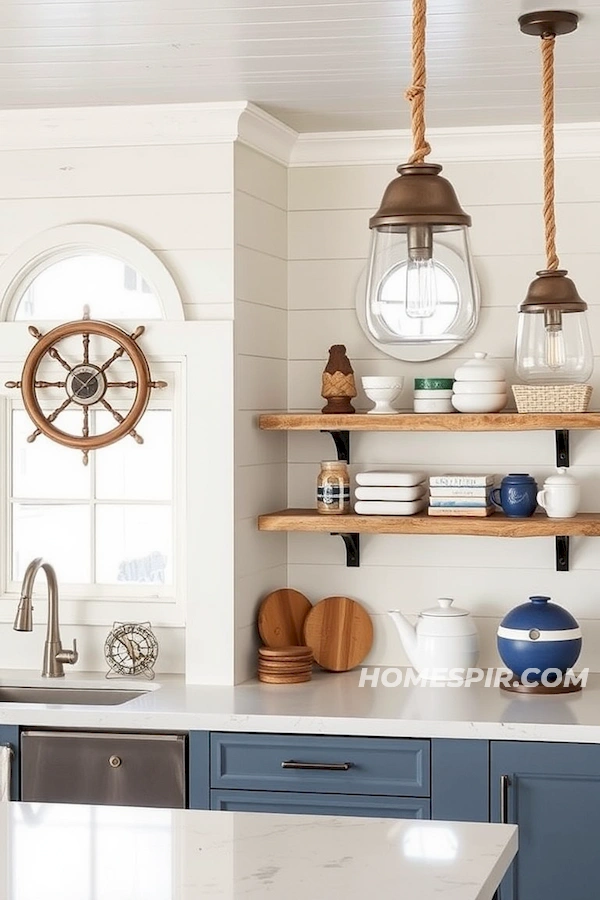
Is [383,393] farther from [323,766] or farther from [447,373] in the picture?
[323,766]

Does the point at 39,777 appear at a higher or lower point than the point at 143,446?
lower

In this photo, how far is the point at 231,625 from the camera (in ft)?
11.8

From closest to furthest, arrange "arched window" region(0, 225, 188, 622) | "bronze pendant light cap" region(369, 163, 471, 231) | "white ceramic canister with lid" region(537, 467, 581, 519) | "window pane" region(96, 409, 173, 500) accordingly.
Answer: "bronze pendant light cap" region(369, 163, 471, 231)
"white ceramic canister with lid" region(537, 467, 581, 519)
"arched window" region(0, 225, 188, 622)
"window pane" region(96, 409, 173, 500)

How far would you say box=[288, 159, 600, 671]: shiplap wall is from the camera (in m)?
3.84

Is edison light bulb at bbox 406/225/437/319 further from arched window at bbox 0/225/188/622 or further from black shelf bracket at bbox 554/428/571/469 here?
black shelf bracket at bbox 554/428/571/469

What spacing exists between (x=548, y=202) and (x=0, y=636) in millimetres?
2355

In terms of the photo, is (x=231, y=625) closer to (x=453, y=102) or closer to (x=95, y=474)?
(x=95, y=474)

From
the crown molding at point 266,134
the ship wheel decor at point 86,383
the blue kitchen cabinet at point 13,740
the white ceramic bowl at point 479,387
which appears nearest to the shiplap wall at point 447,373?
the crown molding at point 266,134

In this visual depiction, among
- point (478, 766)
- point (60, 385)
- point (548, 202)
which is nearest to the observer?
point (548, 202)

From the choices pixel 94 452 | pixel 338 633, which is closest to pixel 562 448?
pixel 338 633

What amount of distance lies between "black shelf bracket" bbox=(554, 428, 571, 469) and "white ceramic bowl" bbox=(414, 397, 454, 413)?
0.36m

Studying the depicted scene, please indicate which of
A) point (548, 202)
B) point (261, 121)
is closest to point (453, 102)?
point (261, 121)

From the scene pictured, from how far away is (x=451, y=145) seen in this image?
3.87 m

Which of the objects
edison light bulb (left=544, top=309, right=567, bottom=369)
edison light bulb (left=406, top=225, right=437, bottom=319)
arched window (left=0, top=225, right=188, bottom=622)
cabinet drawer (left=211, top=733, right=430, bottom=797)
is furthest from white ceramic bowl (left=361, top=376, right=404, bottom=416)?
edison light bulb (left=406, top=225, right=437, bottom=319)
